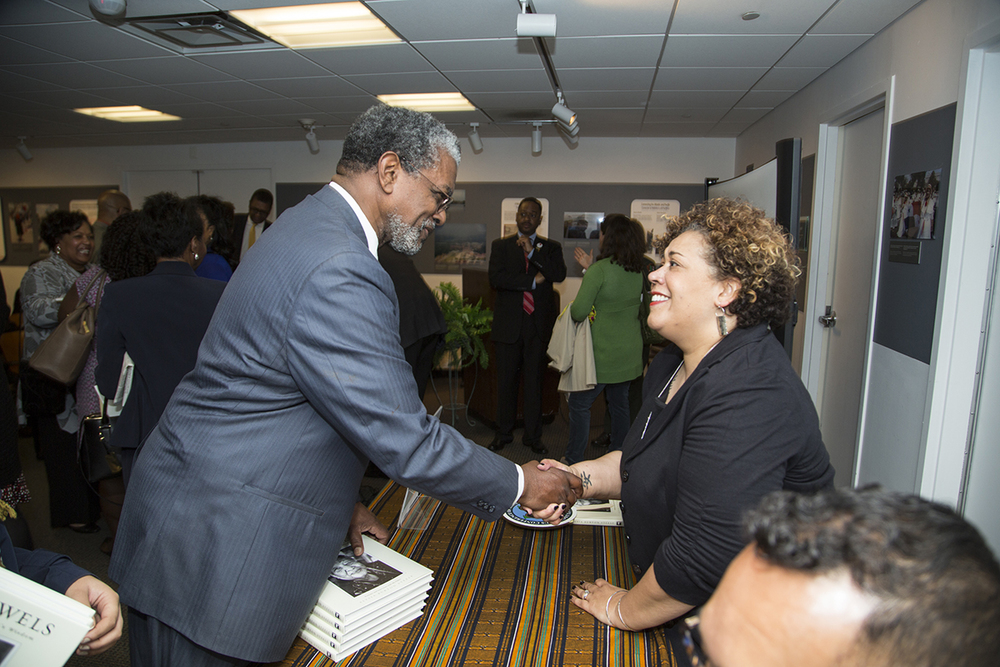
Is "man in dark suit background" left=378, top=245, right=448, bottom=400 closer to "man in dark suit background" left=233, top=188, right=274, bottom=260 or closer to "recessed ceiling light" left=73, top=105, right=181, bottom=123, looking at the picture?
"man in dark suit background" left=233, top=188, right=274, bottom=260

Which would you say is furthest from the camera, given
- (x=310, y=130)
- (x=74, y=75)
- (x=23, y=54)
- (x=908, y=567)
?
(x=310, y=130)

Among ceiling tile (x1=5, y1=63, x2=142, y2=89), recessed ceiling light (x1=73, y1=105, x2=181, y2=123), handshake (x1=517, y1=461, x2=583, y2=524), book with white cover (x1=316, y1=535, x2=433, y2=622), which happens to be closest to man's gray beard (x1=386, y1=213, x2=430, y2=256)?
handshake (x1=517, y1=461, x2=583, y2=524)

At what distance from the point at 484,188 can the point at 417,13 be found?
4.06 metres

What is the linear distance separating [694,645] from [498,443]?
4258 millimetres

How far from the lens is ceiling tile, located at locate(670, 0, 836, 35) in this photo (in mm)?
3021

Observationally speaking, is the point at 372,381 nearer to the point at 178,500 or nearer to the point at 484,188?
the point at 178,500

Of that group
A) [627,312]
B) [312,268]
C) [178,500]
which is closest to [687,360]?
[312,268]

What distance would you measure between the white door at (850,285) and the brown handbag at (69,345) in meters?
4.04

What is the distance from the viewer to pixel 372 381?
1.08 m

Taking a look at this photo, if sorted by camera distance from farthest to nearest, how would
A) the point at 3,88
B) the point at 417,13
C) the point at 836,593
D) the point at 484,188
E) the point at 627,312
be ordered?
the point at 484,188
the point at 3,88
the point at 627,312
the point at 417,13
the point at 836,593

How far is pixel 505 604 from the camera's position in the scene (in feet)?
4.07

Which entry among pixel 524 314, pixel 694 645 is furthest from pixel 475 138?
pixel 694 645

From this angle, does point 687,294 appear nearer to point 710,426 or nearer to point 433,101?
point 710,426

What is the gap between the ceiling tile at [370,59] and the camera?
3.85 m
